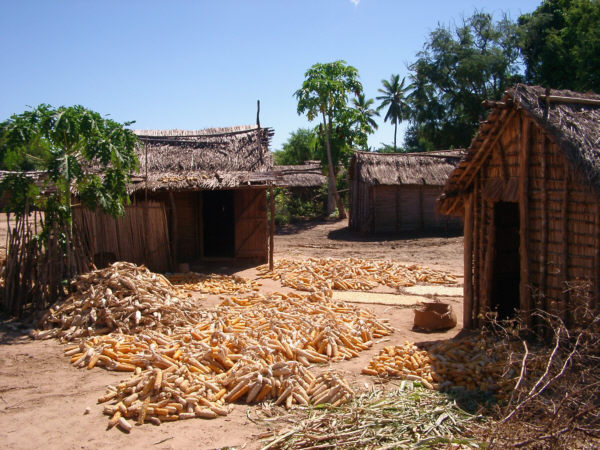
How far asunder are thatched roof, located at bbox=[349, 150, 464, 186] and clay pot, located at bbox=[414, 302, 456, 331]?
13289mm

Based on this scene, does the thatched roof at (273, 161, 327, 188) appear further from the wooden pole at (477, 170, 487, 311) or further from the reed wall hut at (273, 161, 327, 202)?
the wooden pole at (477, 170, 487, 311)

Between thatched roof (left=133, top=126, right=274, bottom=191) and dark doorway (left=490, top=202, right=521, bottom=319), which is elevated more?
thatched roof (left=133, top=126, right=274, bottom=191)

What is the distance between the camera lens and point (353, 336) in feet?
26.2

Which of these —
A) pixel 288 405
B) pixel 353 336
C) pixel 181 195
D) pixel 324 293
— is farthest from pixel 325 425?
pixel 181 195

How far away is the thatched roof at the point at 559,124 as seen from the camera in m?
6.16

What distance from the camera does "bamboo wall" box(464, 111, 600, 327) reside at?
6531 millimetres

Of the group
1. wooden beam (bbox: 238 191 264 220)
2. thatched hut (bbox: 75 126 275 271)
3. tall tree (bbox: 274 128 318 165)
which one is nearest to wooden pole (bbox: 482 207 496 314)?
thatched hut (bbox: 75 126 275 271)

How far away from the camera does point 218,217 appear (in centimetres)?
1944

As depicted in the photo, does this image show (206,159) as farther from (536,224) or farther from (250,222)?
(536,224)

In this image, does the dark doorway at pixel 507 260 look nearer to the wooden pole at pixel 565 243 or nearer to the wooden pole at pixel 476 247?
the wooden pole at pixel 476 247

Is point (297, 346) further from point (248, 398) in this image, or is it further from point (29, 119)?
point (29, 119)

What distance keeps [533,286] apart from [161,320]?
217 inches

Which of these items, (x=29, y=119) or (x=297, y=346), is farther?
(x=29, y=119)

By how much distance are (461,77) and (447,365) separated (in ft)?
109
